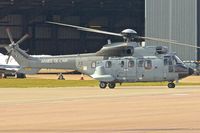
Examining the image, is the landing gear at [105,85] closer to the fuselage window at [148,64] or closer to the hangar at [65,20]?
the fuselage window at [148,64]

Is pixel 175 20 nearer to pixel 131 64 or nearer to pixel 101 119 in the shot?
pixel 131 64

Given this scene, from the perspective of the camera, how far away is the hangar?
107 metres

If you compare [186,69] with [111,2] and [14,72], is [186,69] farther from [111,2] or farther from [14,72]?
[111,2]

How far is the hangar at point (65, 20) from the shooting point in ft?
352

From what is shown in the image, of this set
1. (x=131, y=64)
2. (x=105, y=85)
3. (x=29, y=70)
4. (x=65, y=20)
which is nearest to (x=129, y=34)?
(x=131, y=64)

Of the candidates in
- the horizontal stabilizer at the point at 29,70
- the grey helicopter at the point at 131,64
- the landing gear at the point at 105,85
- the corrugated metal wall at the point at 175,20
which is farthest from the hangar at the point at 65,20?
the landing gear at the point at 105,85

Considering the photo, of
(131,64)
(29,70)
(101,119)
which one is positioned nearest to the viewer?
(101,119)

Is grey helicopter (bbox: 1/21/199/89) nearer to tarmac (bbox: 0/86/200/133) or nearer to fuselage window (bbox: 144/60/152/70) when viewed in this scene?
fuselage window (bbox: 144/60/152/70)

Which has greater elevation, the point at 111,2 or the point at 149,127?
the point at 111,2

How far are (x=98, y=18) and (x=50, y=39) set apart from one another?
10.6 metres

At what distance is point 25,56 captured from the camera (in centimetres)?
4700

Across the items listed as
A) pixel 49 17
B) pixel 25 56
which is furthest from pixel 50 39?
pixel 25 56

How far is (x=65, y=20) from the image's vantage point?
112875 millimetres

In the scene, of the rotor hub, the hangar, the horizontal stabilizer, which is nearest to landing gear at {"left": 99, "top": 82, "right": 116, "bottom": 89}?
the rotor hub
